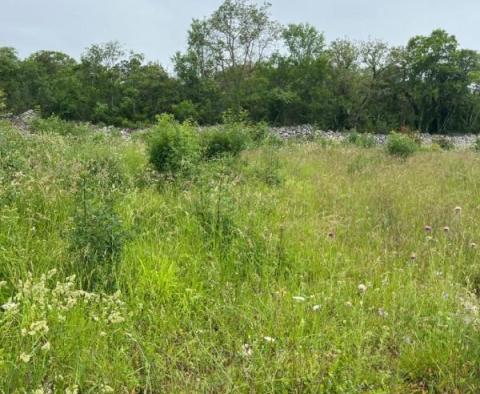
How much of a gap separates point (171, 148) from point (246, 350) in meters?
4.30

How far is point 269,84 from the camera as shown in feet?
98.0

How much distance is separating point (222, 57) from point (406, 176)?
85.8ft

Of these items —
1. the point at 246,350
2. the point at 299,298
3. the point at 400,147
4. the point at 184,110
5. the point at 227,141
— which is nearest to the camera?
the point at 246,350

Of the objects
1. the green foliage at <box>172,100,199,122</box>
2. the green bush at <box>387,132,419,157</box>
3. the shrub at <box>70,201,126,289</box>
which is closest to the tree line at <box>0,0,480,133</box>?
the green foliage at <box>172,100,199,122</box>

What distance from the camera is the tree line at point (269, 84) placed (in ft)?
91.9

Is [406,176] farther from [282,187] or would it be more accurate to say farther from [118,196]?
[118,196]

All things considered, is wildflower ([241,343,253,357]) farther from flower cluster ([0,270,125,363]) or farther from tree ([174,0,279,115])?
tree ([174,0,279,115])

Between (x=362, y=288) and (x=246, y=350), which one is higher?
(x=362, y=288)

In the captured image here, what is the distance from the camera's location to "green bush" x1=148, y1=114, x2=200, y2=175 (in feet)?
18.7

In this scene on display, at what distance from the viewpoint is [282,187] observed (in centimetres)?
591

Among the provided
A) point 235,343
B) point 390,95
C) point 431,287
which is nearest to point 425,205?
point 431,287

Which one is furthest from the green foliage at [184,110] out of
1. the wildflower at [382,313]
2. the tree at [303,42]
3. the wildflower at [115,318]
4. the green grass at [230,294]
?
the wildflower at [115,318]

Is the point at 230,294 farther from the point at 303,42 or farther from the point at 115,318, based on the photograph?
the point at 303,42

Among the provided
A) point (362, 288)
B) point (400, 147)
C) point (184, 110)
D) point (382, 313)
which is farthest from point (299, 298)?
point (184, 110)
